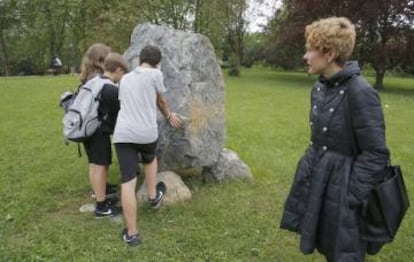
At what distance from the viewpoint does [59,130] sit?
379 inches

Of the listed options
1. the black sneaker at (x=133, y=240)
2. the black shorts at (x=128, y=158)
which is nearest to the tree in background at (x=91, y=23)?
the black shorts at (x=128, y=158)

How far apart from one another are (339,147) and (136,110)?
1.88m

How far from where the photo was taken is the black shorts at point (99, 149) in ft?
15.3

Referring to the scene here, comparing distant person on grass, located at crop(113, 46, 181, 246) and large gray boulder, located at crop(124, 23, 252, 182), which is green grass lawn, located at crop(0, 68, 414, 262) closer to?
distant person on grass, located at crop(113, 46, 181, 246)

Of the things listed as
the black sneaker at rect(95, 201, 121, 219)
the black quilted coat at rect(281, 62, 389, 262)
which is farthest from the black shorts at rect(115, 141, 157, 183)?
the black quilted coat at rect(281, 62, 389, 262)

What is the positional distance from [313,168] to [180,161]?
258 cm

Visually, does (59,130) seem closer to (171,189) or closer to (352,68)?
(171,189)

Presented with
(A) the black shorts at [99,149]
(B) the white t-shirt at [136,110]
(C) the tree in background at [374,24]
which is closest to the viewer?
(B) the white t-shirt at [136,110]

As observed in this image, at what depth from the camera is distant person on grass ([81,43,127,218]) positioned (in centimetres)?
448

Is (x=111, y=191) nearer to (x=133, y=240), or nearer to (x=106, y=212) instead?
(x=106, y=212)

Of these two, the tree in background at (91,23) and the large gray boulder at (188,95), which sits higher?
the tree in background at (91,23)

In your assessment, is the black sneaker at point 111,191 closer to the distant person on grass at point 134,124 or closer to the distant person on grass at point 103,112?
the distant person on grass at point 103,112

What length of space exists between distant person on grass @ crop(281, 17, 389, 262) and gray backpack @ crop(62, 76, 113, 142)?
2.26m

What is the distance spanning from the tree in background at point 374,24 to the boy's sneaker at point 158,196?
1683 centimetres
